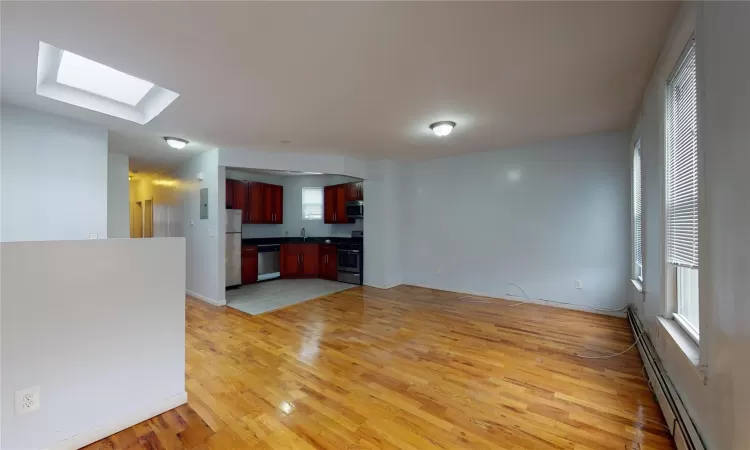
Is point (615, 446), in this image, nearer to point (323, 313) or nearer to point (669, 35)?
point (669, 35)

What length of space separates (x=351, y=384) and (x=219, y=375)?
3.65 feet

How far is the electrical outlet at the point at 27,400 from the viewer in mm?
1499

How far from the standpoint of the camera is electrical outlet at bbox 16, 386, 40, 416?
4.92ft

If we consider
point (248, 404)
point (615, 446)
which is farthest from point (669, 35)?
point (248, 404)

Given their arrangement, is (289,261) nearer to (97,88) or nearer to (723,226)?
(97,88)

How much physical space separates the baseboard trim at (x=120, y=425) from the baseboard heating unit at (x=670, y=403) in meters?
2.95

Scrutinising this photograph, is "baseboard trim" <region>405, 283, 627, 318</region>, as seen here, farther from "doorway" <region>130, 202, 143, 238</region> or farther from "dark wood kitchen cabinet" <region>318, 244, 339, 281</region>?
"doorway" <region>130, 202, 143, 238</region>

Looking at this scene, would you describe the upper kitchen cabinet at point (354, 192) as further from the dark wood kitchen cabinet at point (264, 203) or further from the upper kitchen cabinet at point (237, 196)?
the upper kitchen cabinet at point (237, 196)

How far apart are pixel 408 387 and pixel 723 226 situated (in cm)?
199

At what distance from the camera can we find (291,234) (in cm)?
754

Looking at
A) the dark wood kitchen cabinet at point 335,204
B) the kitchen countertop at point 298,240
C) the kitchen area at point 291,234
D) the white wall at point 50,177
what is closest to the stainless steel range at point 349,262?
the kitchen area at point 291,234

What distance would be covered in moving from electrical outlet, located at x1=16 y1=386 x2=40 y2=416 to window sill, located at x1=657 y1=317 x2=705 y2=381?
11.0 feet

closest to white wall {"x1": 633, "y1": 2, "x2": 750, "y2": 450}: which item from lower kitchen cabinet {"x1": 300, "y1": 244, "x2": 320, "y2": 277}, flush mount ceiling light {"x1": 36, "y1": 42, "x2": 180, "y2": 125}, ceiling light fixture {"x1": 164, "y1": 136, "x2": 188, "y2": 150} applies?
flush mount ceiling light {"x1": 36, "y1": 42, "x2": 180, "y2": 125}

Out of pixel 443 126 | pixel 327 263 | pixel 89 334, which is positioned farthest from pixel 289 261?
pixel 89 334
